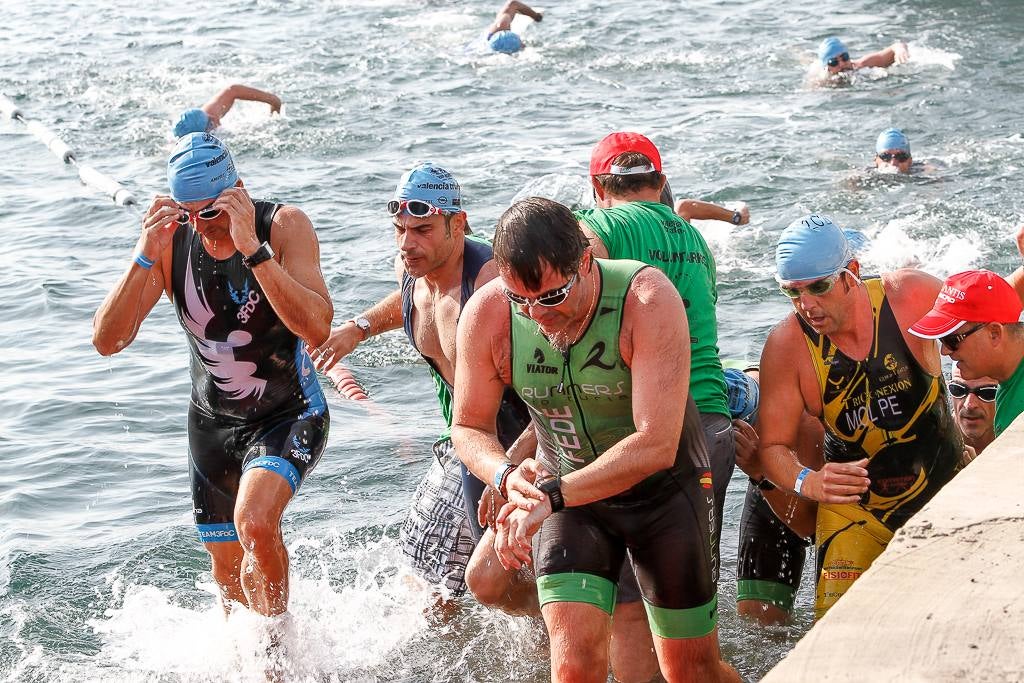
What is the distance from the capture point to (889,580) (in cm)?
332

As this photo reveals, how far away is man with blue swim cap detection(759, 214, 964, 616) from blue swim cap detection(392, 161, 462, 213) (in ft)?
4.75

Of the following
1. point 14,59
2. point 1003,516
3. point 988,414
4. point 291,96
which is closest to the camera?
point 1003,516

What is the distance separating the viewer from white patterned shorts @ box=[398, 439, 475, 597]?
591cm

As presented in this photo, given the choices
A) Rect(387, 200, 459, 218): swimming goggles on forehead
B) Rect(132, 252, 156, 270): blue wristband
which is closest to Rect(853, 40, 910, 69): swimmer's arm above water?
Rect(387, 200, 459, 218): swimming goggles on forehead

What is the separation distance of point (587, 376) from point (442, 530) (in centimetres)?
185

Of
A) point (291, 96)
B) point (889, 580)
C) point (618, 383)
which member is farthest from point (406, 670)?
point (291, 96)

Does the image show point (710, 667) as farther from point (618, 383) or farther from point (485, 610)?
point (485, 610)

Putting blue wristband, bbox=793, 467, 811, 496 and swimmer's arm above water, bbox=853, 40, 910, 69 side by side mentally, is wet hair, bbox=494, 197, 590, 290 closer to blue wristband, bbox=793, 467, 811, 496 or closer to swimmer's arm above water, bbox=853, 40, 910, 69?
blue wristband, bbox=793, 467, 811, 496

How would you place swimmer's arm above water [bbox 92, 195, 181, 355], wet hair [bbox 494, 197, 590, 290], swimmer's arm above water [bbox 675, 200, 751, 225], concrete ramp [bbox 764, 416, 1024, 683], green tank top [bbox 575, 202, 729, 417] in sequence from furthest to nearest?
swimmer's arm above water [bbox 675, 200, 751, 225] < swimmer's arm above water [bbox 92, 195, 181, 355] < green tank top [bbox 575, 202, 729, 417] < wet hair [bbox 494, 197, 590, 290] < concrete ramp [bbox 764, 416, 1024, 683]

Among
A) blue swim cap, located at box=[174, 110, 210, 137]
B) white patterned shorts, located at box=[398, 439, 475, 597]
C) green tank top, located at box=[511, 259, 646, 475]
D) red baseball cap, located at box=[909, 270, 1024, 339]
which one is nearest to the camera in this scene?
green tank top, located at box=[511, 259, 646, 475]

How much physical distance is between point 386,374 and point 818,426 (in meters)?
5.47

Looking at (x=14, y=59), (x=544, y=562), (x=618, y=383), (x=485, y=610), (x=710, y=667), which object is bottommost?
(x=14, y=59)

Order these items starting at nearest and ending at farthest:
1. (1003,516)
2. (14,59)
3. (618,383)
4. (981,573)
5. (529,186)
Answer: (981,573) < (1003,516) < (618,383) < (529,186) < (14,59)

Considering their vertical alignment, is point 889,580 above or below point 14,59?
above
